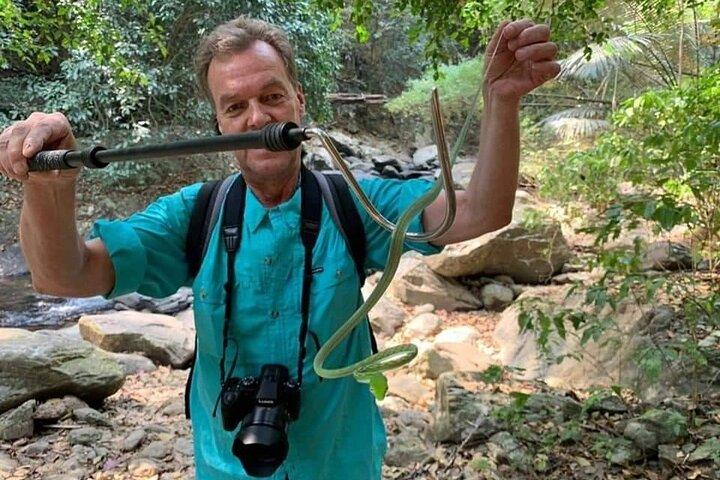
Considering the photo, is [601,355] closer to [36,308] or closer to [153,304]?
[153,304]

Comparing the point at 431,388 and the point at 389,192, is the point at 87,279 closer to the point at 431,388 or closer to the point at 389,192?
the point at 389,192

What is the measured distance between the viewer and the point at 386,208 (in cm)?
117

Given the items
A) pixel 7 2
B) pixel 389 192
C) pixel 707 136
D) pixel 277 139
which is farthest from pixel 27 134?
pixel 7 2

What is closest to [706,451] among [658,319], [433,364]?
[658,319]

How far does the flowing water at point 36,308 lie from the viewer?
5963 millimetres

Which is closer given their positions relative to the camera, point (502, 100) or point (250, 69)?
point (502, 100)

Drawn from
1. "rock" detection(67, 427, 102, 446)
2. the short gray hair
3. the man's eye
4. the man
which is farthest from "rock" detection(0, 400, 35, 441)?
the man's eye

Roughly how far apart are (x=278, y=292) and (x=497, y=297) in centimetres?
455

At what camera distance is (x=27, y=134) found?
0.85 metres

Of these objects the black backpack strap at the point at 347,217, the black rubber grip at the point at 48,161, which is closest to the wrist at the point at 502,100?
the black backpack strap at the point at 347,217

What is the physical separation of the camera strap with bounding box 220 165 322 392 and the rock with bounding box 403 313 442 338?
3.70m

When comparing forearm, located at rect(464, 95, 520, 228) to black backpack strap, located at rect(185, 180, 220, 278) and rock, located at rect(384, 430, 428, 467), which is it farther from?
rock, located at rect(384, 430, 428, 467)

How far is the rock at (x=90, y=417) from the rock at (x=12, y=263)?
17.5 ft

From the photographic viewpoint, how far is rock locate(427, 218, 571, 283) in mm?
5504
